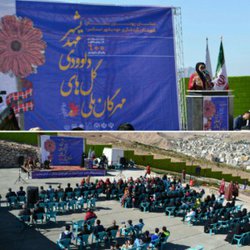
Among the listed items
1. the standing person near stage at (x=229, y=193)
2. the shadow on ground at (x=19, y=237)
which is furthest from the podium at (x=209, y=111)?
the standing person near stage at (x=229, y=193)

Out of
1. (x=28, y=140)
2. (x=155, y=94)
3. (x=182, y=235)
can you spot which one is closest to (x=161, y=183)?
(x=182, y=235)

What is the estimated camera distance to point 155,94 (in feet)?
50.7

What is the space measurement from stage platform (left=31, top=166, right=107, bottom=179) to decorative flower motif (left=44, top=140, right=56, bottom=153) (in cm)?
125

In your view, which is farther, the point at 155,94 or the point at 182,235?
the point at 182,235

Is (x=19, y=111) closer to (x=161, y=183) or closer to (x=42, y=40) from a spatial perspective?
(x=42, y=40)

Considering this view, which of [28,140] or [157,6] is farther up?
[157,6]

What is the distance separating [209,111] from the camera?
12.8m

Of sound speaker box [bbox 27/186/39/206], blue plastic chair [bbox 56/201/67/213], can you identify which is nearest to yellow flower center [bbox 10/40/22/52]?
sound speaker box [bbox 27/186/39/206]

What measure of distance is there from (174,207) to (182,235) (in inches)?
111

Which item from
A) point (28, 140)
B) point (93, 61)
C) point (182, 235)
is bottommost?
point (182, 235)

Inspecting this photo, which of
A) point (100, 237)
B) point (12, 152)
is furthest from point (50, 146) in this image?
point (100, 237)

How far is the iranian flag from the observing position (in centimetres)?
1421

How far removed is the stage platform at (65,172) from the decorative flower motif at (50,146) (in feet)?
4.11

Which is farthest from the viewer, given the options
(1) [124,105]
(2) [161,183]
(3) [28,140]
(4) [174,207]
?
(3) [28,140]
